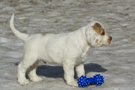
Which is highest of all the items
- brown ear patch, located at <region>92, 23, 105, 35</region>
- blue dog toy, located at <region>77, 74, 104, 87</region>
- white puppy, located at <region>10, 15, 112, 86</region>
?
brown ear patch, located at <region>92, 23, 105, 35</region>

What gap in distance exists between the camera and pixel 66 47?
15.0 ft

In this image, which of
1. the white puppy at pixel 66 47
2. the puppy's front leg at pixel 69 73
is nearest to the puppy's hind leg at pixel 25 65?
the white puppy at pixel 66 47

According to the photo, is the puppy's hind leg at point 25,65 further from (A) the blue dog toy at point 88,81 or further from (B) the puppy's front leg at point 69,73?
(A) the blue dog toy at point 88,81

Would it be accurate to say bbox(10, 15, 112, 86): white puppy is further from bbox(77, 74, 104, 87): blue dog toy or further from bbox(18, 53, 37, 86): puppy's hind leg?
bbox(77, 74, 104, 87): blue dog toy

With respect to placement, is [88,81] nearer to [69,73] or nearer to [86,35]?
[69,73]

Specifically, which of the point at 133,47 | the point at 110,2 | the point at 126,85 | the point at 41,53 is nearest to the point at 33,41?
the point at 41,53

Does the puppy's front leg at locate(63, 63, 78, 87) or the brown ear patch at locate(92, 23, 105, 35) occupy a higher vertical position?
the brown ear patch at locate(92, 23, 105, 35)

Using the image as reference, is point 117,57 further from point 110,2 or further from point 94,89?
point 110,2

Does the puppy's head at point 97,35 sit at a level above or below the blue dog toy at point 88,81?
above

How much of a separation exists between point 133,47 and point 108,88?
3.21 meters

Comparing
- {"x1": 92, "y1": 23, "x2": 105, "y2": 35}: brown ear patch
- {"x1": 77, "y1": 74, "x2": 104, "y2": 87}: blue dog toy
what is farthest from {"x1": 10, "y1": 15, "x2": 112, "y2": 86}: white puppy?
{"x1": 77, "y1": 74, "x2": 104, "y2": 87}: blue dog toy

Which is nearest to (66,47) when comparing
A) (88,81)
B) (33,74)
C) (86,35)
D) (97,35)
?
(86,35)

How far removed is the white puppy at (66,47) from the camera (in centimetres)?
454

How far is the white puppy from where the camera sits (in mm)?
4539
